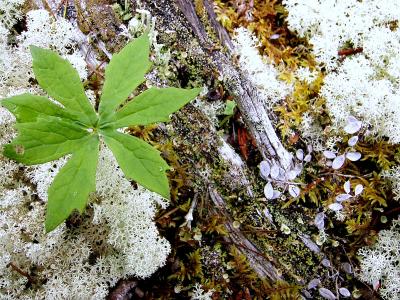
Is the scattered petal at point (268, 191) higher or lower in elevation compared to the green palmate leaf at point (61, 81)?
lower

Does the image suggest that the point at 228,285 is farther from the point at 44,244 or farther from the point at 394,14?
the point at 394,14

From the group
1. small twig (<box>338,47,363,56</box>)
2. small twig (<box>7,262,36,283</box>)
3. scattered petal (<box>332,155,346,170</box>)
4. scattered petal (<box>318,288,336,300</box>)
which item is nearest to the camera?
small twig (<box>7,262,36,283</box>)

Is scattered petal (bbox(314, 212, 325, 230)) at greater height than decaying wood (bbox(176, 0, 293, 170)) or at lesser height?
lesser

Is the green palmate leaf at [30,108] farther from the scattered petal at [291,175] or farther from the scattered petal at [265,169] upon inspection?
the scattered petal at [291,175]

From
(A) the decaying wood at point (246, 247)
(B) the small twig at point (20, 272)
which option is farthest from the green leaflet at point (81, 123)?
→ (A) the decaying wood at point (246, 247)

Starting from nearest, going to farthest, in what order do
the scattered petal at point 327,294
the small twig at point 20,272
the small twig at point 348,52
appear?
the small twig at point 20,272, the scattered petal at point 327,294, the small twig at point 348,52

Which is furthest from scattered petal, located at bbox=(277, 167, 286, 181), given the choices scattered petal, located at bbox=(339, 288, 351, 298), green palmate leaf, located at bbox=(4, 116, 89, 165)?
green palmate leaf, located at bbox=(4, 116, 89, 165)

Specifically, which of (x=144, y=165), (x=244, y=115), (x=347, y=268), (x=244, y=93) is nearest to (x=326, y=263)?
(x=347, y=268)

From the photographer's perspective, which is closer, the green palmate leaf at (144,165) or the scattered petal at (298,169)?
the green palmate leaf at (144,165)

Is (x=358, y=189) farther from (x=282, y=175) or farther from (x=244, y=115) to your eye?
(x=244, y=115)

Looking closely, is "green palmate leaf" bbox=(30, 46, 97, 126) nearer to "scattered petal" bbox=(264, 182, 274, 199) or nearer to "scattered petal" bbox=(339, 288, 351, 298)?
"scattered petal" bbox=(264, 182, 274, 199)
